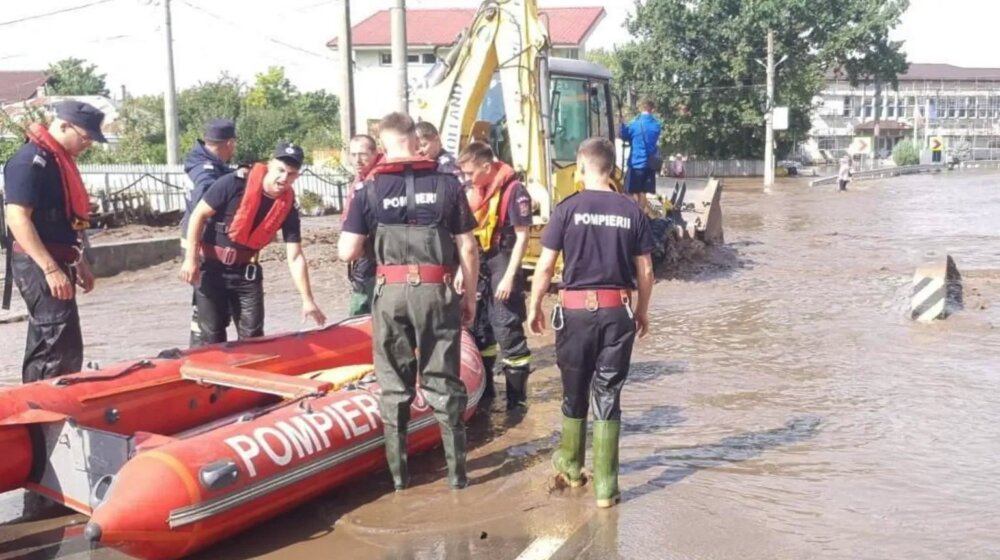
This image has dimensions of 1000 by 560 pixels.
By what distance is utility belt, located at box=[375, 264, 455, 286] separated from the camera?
5.00 meters

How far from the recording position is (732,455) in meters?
5.83

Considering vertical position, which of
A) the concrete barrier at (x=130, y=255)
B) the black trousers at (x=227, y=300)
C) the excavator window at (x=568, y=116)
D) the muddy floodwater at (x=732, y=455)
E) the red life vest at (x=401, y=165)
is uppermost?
the excavator window at (x=568, y=116)

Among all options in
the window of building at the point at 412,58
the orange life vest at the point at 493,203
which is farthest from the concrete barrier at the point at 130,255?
the window of building at the point at 412,58

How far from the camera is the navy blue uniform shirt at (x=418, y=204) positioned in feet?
16.5

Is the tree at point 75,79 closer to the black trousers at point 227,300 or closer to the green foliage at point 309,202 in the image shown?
the green foliage at point 309,202

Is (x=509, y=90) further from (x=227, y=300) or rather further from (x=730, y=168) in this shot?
(x=730, y=168)

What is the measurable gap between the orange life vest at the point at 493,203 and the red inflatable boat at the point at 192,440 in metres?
1.04

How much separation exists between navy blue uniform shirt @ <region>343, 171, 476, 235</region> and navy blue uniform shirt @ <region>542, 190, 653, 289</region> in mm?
550

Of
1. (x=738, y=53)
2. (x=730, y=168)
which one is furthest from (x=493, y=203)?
(x=730, y=168)

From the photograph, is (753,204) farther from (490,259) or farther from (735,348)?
(490,259)

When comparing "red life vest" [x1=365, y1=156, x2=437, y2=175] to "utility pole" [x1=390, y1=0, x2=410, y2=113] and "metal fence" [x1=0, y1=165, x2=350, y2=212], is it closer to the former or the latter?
"utility pole" [x1=390, y1=0, x2=410, y2=113]

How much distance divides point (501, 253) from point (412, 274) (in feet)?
6.06

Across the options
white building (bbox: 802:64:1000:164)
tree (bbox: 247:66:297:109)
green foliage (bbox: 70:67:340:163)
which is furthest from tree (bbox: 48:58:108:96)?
white building (bbox: 802:64:1000:164)

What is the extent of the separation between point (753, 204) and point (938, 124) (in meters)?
66.7
